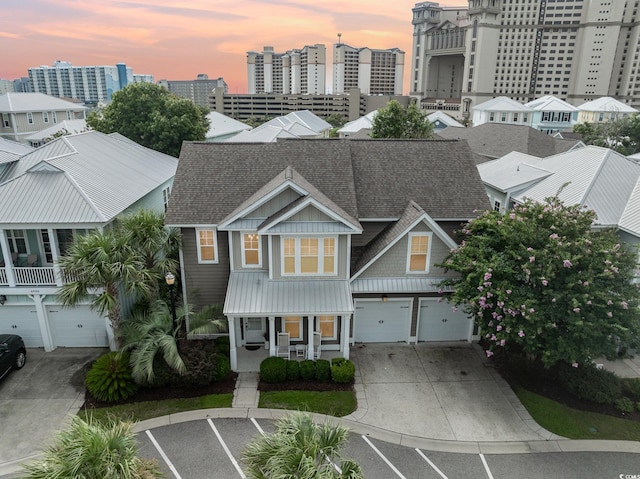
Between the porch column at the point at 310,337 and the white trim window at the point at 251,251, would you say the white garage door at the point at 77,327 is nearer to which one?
the white trim window at the point at 251,251

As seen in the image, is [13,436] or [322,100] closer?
[13,436]

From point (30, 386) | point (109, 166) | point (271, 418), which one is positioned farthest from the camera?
point (109, 166)

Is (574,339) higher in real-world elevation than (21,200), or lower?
lower

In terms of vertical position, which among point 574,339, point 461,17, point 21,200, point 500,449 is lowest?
point 500,449

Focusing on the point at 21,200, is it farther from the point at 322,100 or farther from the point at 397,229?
the point at 322,100

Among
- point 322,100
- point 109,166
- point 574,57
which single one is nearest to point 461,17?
point 574,57

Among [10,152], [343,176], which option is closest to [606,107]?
[343,176]

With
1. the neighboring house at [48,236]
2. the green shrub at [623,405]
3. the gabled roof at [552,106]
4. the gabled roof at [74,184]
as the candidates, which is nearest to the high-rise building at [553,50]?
the gabled roof at [552,106]

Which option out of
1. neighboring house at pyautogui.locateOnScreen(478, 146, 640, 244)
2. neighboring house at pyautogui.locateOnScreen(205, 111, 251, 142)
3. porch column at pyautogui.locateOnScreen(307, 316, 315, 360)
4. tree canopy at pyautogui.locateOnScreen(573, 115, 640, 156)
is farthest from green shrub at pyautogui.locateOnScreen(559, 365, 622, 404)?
neighboring house at pyautogui.locateOnScreen(205, 111, 251, 142)
